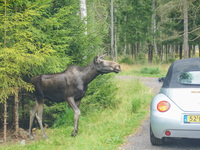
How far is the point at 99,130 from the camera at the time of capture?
7.53 m

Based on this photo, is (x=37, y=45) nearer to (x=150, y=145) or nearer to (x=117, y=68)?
(x=117, y=68)

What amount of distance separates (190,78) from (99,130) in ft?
9.20

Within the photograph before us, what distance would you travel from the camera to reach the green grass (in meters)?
6.39

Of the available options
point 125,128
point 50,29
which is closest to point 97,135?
point 125,128

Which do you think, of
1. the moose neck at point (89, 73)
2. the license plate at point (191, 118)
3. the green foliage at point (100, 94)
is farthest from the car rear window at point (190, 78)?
the green foliage at point (100, 94)

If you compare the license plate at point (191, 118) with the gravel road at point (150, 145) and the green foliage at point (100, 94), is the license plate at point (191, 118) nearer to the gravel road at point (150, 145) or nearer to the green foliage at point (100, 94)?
the gravel road at point (150, 145)

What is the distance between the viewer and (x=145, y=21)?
4572 centimetres

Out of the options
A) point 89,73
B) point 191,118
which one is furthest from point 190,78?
point 89,73

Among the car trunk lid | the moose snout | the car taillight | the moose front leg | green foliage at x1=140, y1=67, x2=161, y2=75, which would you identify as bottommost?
green foliage at x1=140, y1=67, x2=161, y2=75

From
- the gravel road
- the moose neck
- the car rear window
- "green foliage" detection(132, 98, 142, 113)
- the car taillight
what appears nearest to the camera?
the car taillight

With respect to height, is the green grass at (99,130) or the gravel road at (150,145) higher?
the gravel road at (150,145)

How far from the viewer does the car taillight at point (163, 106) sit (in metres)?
5.42

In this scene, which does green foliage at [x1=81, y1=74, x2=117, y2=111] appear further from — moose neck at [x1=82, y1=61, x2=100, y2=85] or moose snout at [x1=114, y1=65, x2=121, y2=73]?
moose snout at [x1=114, y1=65, x2=121, y2=73]

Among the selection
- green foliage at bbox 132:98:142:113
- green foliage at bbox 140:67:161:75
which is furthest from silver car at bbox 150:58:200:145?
green foliage at bbox 140:67:161:75
